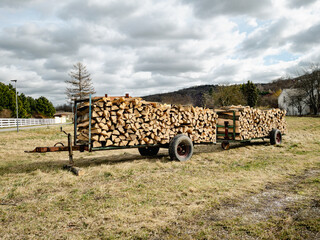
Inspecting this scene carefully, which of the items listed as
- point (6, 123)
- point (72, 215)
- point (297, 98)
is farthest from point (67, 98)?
point (297, 98)

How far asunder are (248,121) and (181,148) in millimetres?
4582

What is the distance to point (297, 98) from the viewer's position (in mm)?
44062

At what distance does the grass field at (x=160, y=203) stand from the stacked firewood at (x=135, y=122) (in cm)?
89

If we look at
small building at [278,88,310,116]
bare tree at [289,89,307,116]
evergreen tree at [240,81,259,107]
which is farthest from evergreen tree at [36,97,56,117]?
bare tree at [289,89,307,116]

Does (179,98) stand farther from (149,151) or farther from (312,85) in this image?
(149,151)

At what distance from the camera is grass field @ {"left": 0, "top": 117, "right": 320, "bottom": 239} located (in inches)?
120

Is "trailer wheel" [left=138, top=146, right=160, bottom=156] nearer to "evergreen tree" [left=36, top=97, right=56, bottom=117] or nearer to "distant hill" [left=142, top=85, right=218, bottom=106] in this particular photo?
"distant hill" [left=142, top=85, right=218, bottom=106]

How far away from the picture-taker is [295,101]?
147 ft

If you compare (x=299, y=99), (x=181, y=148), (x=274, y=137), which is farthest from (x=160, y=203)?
(x=299, y=99)

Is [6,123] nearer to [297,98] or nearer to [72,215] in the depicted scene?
[72,215]

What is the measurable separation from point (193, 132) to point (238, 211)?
4.77m

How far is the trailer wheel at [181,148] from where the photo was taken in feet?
24.2

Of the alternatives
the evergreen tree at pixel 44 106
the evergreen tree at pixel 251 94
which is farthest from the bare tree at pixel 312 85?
the evergreen tree at pixel 44 106

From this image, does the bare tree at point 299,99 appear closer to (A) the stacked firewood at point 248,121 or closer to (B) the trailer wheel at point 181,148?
(A) the stacked firewood at point 248,121
